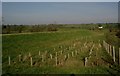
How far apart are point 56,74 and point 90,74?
2.13 meters

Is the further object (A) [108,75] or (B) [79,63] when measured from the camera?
(B) [79,63]

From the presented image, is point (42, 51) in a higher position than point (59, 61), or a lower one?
lower

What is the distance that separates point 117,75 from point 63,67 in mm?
4900

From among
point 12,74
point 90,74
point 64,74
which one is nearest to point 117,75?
point 90,74

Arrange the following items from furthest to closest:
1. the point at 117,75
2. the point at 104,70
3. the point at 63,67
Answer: the point at 63,67 → the point at 104,70 → the point at 117,75

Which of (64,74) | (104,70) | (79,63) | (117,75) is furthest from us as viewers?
(79,63)

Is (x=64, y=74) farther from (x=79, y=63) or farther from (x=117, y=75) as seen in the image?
(x=79, y=63)

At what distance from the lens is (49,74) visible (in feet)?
49.6

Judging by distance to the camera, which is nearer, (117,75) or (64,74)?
(117,75)

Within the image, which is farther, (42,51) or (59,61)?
(42,51)

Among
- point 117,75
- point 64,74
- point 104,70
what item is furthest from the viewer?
point 104,70

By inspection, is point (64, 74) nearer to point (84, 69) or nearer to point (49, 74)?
point (49, 74)

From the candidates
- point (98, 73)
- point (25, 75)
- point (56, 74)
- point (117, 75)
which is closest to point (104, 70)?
point (98, 73)

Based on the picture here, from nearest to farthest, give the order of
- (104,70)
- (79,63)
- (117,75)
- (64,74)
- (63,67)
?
1. (117,75)
2. (64,74)
3. (104,70)
4. (63,67)
5. (79,63)
